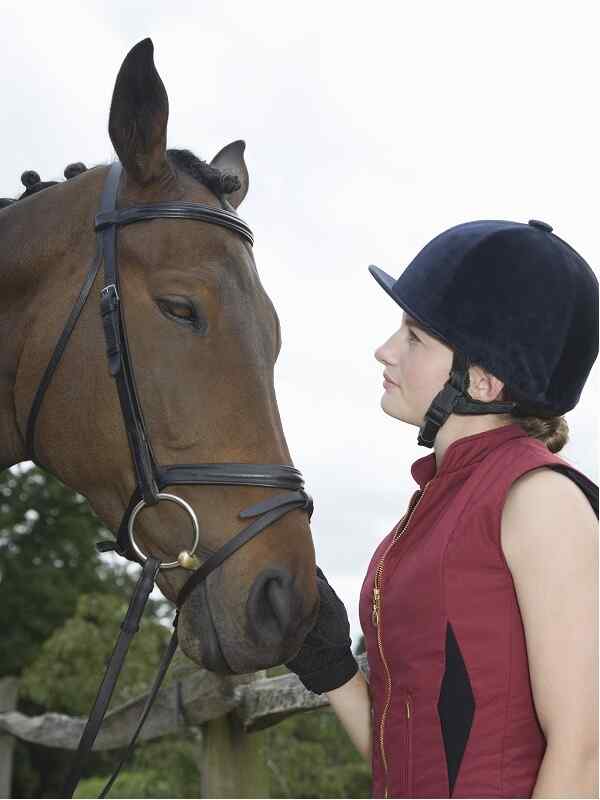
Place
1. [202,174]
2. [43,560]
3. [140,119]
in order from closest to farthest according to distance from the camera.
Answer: [140,119]
[202,174]
[43,560]

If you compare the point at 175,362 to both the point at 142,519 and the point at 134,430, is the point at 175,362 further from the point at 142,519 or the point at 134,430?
the point at 142,519

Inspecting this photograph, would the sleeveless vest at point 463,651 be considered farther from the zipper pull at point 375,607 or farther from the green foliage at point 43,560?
A: the green foliage at point 43,560

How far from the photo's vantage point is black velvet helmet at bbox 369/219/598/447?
1731 millimetres

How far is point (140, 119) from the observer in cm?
234

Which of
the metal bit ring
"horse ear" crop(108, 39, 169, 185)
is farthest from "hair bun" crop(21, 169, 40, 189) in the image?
the metal bit ring

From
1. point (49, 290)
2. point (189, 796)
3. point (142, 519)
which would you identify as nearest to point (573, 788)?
point (142, 519)

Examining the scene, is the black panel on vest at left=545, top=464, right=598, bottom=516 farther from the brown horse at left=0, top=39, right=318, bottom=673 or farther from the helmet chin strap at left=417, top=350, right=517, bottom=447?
the brown horse at left=0, top=39, right=318, bottom=673

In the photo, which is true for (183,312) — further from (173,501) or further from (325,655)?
(325,655)

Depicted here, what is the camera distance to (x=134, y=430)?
2150mm

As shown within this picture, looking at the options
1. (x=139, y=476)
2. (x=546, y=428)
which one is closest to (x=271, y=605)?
(x=139, y=476)

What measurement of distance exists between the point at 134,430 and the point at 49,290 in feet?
1.77

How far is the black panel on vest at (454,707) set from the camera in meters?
1.56

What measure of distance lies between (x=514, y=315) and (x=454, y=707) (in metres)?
0.75

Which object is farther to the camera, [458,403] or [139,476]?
[139,476]
